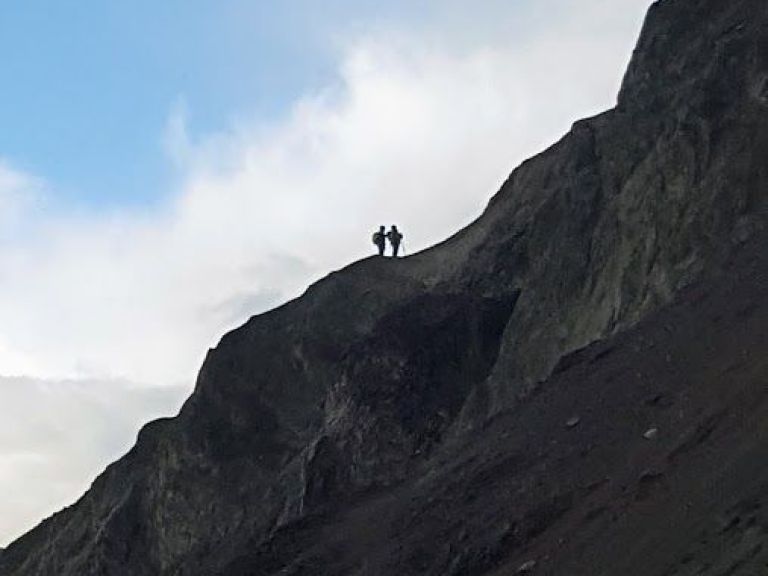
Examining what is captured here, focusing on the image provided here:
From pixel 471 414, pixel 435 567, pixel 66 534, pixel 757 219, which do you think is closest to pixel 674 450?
pixel 435 567

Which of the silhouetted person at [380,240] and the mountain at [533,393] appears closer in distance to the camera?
the mountain at [533,393]

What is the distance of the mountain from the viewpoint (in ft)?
76.0

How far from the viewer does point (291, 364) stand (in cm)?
4906

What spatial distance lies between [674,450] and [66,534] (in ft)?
118

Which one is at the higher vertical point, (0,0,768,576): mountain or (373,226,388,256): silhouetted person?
(373,226,388,256): silhouetted person

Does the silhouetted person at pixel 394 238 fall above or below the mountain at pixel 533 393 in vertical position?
above

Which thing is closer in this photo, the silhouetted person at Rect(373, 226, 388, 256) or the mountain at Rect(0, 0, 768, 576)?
the mountain at Rect(0, 0, 768, 576)

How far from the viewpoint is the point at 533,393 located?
31719 millimetres

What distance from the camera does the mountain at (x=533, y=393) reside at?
912 inches

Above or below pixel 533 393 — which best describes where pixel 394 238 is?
above

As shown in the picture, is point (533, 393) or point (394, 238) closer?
point (533, 393)

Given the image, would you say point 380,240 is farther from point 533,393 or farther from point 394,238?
point 533,393

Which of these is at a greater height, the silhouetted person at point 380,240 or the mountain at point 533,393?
the silhouetted person at point 380,240

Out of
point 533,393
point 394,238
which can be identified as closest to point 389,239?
point 394,238
